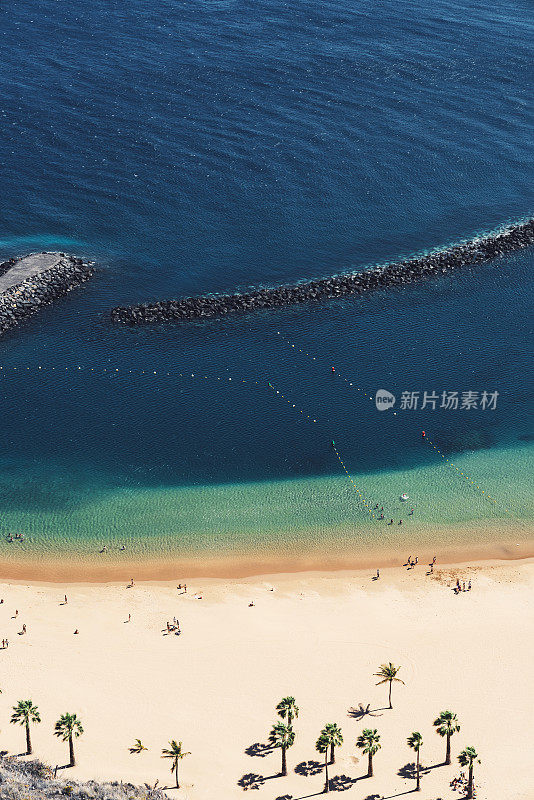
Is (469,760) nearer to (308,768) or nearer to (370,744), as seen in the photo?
(370,744)

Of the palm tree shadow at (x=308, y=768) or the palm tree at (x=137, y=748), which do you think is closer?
the palm tree shadow at (x=308, y=768)

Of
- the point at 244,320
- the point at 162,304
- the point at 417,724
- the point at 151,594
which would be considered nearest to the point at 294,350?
the point at 244,320

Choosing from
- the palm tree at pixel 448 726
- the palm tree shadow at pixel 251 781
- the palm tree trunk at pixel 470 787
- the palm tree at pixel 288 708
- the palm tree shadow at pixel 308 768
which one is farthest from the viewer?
the palm tree at pixel 288 708

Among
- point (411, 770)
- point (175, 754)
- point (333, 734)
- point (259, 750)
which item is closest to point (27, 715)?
point (175, 754)

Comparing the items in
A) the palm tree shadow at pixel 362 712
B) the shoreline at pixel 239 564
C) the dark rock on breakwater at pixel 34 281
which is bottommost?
the palm tree shadow at pixel 362 712

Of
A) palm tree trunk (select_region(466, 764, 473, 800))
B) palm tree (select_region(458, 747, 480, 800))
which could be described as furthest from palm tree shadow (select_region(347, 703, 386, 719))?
palm tree trunk (select_region(466, 764, 473, 800))

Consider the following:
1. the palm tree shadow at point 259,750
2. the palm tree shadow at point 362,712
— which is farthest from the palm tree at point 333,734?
the palm tree shadow at point 259,750

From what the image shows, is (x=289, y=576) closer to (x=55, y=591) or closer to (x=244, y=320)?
(x=55, y=591)

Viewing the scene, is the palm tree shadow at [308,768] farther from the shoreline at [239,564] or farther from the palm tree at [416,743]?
the shoreline at [239,564]
